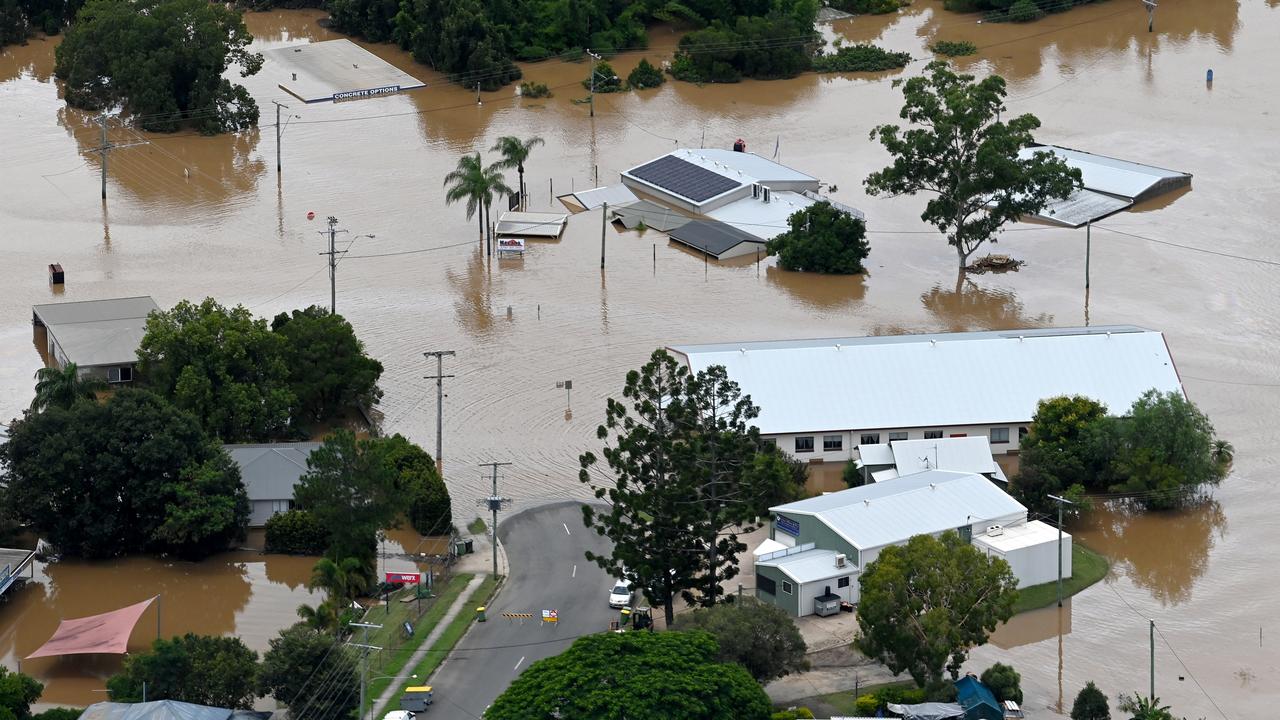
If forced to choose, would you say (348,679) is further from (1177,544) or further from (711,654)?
(1177,544)

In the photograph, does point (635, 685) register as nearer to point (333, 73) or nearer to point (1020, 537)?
point (1020, 537)

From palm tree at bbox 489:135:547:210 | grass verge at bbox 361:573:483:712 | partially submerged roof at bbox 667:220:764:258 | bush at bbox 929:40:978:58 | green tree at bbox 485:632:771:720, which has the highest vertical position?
bush at bbox 929:40:978:58

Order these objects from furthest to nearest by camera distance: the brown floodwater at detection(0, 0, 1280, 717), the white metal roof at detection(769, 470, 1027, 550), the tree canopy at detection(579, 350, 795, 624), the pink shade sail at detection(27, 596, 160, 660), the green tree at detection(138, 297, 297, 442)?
the green tree at detection(138, 297, 297, 442)
the brown floodwater at detection(0, 0, 1280, 717)
the white metal roof at detection(769, 470, 1027, 550)
the pink shade sail at detection(27, 596, 160, 660)
the tree canopy at detection(579, 350, 795, 624)

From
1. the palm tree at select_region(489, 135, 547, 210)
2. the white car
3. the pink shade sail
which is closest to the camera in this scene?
the pink shade sail

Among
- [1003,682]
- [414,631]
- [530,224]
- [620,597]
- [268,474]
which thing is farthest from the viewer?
[530,224]

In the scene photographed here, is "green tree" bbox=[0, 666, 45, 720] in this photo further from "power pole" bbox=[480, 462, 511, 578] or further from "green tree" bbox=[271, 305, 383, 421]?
"green tree" bbox=[271, 305, 383, 421]

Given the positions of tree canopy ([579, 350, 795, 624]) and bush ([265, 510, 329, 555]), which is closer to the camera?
tree canopy ([579, 350, 795, 624])

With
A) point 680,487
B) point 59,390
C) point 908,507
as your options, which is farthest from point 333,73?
point 680,487

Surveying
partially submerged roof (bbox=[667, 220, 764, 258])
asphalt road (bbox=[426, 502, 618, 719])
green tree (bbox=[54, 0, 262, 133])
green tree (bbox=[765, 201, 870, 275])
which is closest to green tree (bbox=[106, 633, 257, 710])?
asphalt road (bbox=[426, 502, 618, 719])
